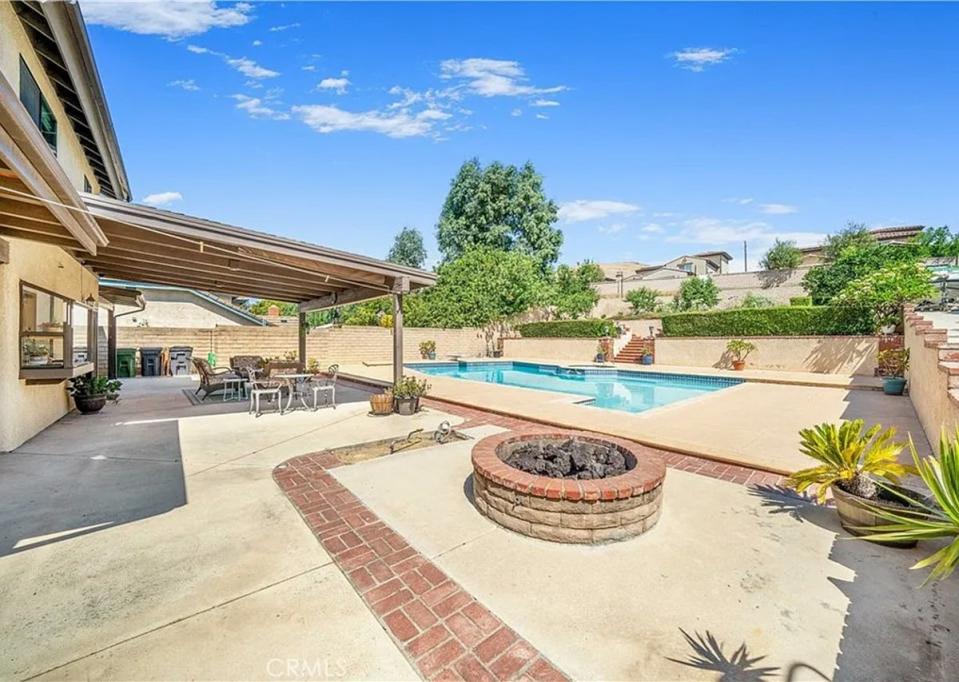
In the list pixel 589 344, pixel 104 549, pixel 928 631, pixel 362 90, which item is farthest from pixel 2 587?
pixel 589 344

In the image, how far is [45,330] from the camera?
6.42 m

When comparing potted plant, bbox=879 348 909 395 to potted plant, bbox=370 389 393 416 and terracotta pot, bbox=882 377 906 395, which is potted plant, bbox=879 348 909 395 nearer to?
terracotta pot, bbox=882 377 906 395

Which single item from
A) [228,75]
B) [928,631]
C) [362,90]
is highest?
[362,90]

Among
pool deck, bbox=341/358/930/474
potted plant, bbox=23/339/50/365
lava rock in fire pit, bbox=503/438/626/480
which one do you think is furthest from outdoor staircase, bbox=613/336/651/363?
potted plant, bbox=23/339/50/365

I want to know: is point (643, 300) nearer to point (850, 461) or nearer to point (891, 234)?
point (891, 234)

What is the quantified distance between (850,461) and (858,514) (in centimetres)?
44

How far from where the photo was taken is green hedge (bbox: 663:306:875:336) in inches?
548

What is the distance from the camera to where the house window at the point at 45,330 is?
5.97m

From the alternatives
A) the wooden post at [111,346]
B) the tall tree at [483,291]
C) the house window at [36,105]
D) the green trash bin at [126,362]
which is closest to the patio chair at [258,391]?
the house window at [36,105]

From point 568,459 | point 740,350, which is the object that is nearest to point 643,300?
point 740,350

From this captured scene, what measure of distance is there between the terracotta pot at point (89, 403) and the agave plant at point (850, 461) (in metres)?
11.6

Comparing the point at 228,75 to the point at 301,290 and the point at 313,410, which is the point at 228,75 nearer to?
the point at 301,290

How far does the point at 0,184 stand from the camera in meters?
3.26

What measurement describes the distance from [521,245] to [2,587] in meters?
31.2
